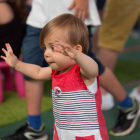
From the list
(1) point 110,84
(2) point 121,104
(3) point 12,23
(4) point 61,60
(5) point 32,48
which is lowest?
(2) point 121,104

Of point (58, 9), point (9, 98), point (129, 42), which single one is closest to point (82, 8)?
point (58, 9)

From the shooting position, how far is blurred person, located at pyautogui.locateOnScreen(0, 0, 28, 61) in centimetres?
194

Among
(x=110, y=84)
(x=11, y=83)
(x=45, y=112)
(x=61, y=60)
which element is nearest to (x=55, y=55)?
(x=61, y=60)

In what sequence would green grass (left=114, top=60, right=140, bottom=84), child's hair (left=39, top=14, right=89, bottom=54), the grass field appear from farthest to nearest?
green grass (left=114, top=60, right=140, bottom=84)
the grass field
child's hair (left=39, top=14, right=89, bottom=54)

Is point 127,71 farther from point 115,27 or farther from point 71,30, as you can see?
point 71,30

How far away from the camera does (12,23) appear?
2.00 meters

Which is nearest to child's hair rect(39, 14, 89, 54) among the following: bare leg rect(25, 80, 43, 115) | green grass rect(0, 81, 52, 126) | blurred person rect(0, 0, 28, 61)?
bare leg rect(25, 80, 43, 115)

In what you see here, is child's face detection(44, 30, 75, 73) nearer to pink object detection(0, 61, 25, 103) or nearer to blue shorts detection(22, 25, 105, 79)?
blue shorts detection(22, 25, 105, 79)

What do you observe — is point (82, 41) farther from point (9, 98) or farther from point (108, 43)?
point (9, 98)

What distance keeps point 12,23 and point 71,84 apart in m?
1.21

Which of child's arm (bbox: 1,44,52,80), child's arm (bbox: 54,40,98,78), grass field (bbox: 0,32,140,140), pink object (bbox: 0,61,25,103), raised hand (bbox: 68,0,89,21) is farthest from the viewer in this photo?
pink object (bbox: 0,61,25,103)

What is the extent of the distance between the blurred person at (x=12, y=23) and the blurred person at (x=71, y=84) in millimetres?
987

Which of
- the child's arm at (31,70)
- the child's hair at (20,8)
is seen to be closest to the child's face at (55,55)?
the child's arm at (31,70)

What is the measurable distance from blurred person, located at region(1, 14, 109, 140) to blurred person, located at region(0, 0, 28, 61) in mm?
987
